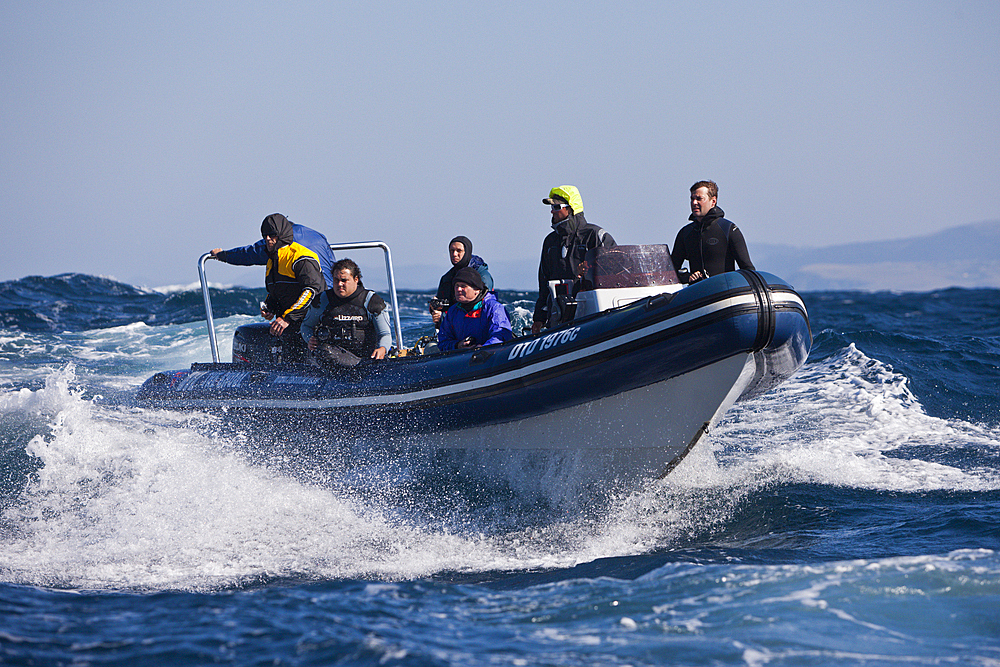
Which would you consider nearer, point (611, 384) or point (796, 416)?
point (611, 384)

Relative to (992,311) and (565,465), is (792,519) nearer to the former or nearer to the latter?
(565,465)

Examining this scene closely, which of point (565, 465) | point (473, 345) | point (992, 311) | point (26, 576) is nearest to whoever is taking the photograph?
point (26, 576)

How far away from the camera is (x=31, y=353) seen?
32.3 ft

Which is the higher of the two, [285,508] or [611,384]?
[611,384]

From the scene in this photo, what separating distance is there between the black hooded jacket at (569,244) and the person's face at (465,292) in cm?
44

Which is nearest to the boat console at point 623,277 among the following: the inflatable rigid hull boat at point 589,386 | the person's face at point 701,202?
the inflatable rigid hull boat at point 589,386

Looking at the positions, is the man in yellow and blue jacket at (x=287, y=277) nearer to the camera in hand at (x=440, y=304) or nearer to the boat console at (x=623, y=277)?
the camera in hand at (x=440, y=304)

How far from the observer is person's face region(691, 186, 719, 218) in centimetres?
452

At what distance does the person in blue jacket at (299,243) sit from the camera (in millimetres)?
5594

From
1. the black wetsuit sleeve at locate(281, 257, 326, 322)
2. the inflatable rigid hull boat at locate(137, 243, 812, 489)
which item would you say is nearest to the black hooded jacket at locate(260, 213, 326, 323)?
the black wetsuit sleeve at locate(281, 257, 326, 322)

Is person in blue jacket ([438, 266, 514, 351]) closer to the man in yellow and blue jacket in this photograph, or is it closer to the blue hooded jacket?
the blue hooded jacket

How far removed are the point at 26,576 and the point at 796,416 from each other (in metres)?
5.17

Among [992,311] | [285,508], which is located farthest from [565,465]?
[992,311]

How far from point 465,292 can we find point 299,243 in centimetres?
142
